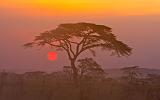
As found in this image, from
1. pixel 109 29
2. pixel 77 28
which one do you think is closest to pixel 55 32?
pixel 77 28

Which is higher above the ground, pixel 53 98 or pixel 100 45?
pixel 100 45

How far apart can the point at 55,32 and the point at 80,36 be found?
5.91 feet

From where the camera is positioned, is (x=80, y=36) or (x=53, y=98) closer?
(x=53, y=98)

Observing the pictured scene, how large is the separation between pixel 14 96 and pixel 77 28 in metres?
13.0

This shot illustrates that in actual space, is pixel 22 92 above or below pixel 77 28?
below

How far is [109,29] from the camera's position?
1346 inches

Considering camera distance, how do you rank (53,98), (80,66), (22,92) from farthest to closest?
(80,66) → (22,92) → (53,98)

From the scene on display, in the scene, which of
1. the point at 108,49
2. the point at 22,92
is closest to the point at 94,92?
the point at 22,92

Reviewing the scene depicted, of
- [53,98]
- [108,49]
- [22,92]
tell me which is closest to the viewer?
[53,98]

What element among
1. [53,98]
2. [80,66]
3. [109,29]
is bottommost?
[53,98]

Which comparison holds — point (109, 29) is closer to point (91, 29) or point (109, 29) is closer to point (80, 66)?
point (91, 29)

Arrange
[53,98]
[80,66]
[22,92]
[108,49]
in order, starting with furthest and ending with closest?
[80,66] → [108,49] → [22,92] → [53,98]

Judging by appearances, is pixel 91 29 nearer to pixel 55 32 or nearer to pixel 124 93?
pixel 55 32

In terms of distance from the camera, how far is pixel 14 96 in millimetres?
22562
